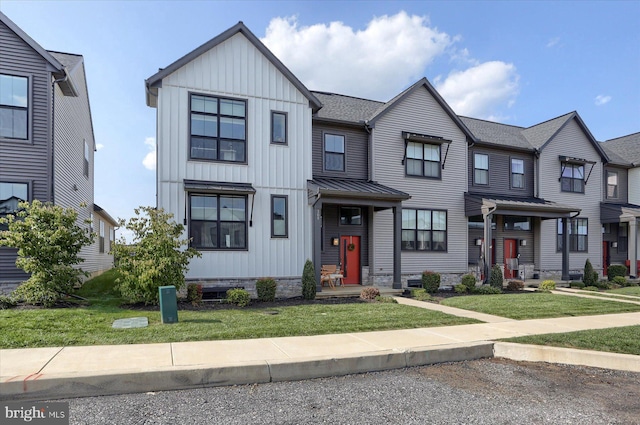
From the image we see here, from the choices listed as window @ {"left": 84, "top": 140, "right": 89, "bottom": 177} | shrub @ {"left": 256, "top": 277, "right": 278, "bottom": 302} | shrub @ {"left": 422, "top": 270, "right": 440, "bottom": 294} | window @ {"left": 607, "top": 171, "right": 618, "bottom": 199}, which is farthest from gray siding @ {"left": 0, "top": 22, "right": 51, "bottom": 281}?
window @ {"left": 607, "top": 171, "right": 618, "bottom": 199}

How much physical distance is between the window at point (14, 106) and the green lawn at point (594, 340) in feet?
44.4

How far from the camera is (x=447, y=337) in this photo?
7.86 meters

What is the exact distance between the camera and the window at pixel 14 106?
1167 cm

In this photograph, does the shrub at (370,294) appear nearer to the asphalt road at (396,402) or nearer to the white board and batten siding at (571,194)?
the asphalt road at (396,402)

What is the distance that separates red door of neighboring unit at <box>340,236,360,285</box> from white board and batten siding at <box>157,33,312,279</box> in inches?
86.1

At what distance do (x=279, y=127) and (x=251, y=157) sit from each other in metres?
1.51

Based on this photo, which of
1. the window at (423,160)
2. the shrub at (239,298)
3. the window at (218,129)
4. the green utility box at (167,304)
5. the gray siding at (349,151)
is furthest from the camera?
the window at (423,160)

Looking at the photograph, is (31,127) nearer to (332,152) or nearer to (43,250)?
(43,250)

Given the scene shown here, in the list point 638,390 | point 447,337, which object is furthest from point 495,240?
point 638,390

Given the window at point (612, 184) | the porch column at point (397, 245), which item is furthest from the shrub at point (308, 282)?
the window at point (612, 184)

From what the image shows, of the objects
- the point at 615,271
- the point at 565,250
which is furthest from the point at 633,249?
the point at 565,250

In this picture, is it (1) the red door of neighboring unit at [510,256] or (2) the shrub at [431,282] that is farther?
(1) the red door of neighboring unit at [510,256]

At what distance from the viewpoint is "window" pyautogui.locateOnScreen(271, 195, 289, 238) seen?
13953 millimetres

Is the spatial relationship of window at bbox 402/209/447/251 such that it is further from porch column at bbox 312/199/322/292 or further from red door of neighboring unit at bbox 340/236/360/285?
porch column at bbox 312/199/322/292
